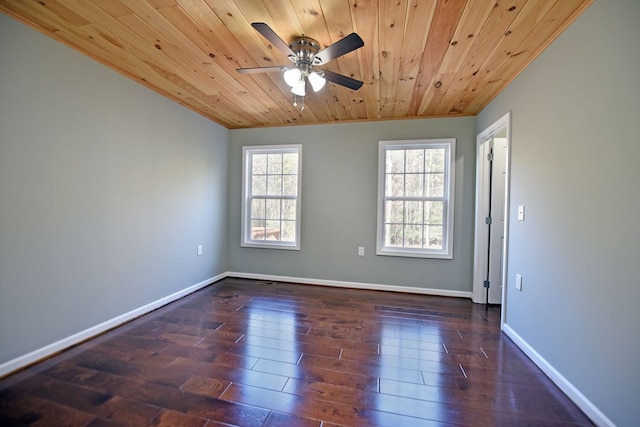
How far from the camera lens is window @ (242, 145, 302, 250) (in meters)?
4.07

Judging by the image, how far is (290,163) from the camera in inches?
162

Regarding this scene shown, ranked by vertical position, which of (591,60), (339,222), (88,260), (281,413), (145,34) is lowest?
(281,413)

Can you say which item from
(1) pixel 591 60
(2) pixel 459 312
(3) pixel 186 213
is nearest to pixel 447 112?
(1) pixel 591 60

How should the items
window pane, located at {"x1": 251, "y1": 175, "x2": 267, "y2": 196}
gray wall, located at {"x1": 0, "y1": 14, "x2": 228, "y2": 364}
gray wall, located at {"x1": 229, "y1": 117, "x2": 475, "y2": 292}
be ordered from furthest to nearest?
window pane, located at {"x1": 251, "y1": 175, "x2": 267, "y2": 196}
gray wall, located at {"x1": 229, "y1": 117, "x2": 475, "y2": 292}
gray wall, located at {"x1": 0, "y1": 14, "x2": 228, "y2": 364}

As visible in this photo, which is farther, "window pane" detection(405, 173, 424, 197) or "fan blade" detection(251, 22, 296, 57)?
"window pane" detection(405, 173, 424, 197)

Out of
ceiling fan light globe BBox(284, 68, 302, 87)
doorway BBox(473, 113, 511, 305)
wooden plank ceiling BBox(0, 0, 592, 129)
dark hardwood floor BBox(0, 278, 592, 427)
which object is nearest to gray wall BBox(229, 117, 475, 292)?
doorway BBox(473, 113, 511, 305)

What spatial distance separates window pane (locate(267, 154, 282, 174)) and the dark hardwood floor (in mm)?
2178

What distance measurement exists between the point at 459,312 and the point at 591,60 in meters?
2.48

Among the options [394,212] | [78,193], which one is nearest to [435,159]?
[394,212]

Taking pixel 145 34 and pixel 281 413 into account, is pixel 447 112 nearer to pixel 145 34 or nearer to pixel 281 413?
pixel 145 34

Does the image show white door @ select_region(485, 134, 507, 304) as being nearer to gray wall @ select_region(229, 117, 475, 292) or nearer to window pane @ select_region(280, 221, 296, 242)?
gray wall @ select_region(229, 117, 475, 292)

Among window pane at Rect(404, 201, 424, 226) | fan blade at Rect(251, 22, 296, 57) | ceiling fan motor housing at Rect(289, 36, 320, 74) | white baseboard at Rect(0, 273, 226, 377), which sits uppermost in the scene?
ceiling fan motor housing at Rect(289, 36, 320, 74)

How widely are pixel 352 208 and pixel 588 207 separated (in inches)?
99.5

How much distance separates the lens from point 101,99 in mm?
2311
